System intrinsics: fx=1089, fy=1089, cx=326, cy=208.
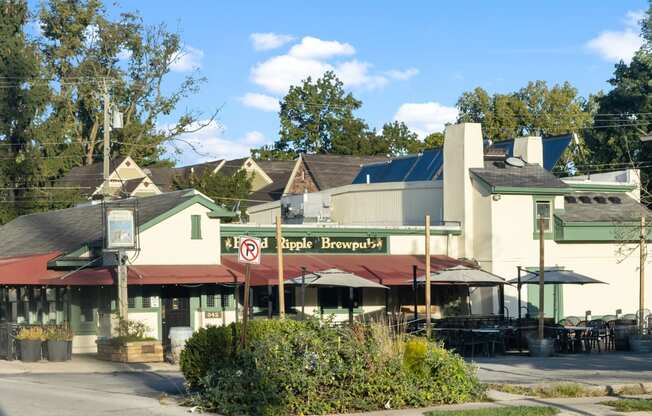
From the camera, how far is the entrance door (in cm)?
3262

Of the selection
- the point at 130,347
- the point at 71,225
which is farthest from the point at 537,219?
the point at 130,347

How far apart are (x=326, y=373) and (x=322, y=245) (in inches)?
758

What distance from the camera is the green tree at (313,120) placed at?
9069 centimetres

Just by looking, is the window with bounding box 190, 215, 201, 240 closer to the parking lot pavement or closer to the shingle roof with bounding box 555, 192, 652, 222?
the parking lot pavement

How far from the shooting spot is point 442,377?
17.5 meters

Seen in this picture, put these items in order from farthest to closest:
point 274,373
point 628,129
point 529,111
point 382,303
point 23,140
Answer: point 529,111 < point 628,129 < point 23,140 < point 382,303 < point 274,373

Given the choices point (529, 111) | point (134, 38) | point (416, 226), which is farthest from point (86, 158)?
point (416, 226)

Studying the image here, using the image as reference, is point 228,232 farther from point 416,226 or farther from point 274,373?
point 274,373

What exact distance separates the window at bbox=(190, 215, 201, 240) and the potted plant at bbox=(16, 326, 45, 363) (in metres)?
6.50

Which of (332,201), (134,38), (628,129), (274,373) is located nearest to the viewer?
(274,373)

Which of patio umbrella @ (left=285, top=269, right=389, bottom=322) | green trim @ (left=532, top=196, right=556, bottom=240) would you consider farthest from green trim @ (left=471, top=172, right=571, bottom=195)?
patio umbrella @ (left=285, top=269, right=389, bottom=322)

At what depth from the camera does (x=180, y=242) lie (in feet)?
106

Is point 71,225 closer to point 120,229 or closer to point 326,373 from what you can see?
point 120,229

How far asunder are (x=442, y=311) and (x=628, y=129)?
28.8m
